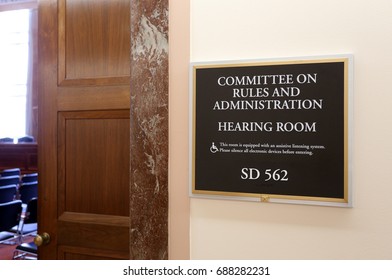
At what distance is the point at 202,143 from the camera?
4.92ft

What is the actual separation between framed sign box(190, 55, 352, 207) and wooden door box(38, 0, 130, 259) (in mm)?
446

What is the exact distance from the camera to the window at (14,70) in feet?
34.7

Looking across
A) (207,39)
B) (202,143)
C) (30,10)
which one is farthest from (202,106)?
(30,10)

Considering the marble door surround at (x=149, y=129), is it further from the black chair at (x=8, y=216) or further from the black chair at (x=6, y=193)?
the black chair at (x=6, y=193)

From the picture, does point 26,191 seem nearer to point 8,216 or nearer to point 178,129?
point 8,216

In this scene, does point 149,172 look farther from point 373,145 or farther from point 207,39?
point 373,145

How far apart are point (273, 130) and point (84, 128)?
3.19ft

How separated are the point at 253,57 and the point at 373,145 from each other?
570 mm

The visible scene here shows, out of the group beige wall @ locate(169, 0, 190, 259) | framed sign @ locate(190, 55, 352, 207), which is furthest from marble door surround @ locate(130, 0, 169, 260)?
framed sign @ locate(190, 55, 352, 207)

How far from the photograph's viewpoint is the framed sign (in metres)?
1.34

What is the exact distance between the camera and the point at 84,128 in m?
1.82

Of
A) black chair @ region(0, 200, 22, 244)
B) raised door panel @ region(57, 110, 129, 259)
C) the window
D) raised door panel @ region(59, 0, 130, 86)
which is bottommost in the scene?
black chair @ region(0, 200, 22, 244)

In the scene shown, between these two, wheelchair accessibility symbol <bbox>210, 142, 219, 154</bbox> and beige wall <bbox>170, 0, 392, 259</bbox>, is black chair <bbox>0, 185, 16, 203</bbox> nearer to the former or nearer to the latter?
beige wall <bbox>170, 0, 392, 259</bbox>

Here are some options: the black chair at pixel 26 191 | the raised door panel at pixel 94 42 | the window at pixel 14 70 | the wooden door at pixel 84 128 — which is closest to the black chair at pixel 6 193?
the black chair at pixel 26 191
